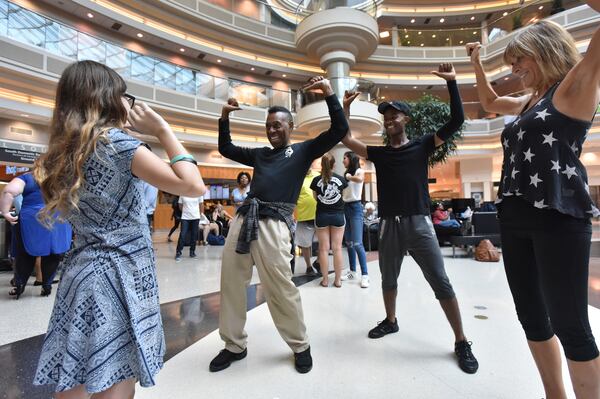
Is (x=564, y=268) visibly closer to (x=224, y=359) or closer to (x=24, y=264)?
(x=224, y=359)

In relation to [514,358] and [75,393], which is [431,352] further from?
[75,393]

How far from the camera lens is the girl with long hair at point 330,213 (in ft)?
12.6

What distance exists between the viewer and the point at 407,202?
2.08 meters

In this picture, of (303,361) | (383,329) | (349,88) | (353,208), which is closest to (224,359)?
(303,361)

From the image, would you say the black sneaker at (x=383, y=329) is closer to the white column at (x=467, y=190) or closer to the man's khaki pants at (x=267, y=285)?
the man's khaki pants at (x=267, y=285)

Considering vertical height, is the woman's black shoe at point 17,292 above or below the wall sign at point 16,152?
below

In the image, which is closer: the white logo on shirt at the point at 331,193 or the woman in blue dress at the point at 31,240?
the woman in blue dress at the point at 31,240

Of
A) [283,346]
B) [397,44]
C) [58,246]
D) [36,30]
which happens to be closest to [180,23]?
[36,30]

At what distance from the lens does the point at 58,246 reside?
3.41 m

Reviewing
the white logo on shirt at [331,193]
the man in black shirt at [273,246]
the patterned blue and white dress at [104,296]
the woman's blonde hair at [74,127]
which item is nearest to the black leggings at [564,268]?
the man in black shirt at [273,246]

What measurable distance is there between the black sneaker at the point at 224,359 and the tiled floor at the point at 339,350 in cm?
4

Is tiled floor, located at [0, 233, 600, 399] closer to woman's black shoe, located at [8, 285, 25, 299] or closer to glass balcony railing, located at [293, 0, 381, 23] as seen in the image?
woman's black shoe, located at [8, 285, 25, 299]

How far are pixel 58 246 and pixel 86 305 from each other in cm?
317

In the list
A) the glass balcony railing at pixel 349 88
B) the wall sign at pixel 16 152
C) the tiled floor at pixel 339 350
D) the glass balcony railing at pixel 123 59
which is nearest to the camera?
the tiled floor at pixel 339 350
